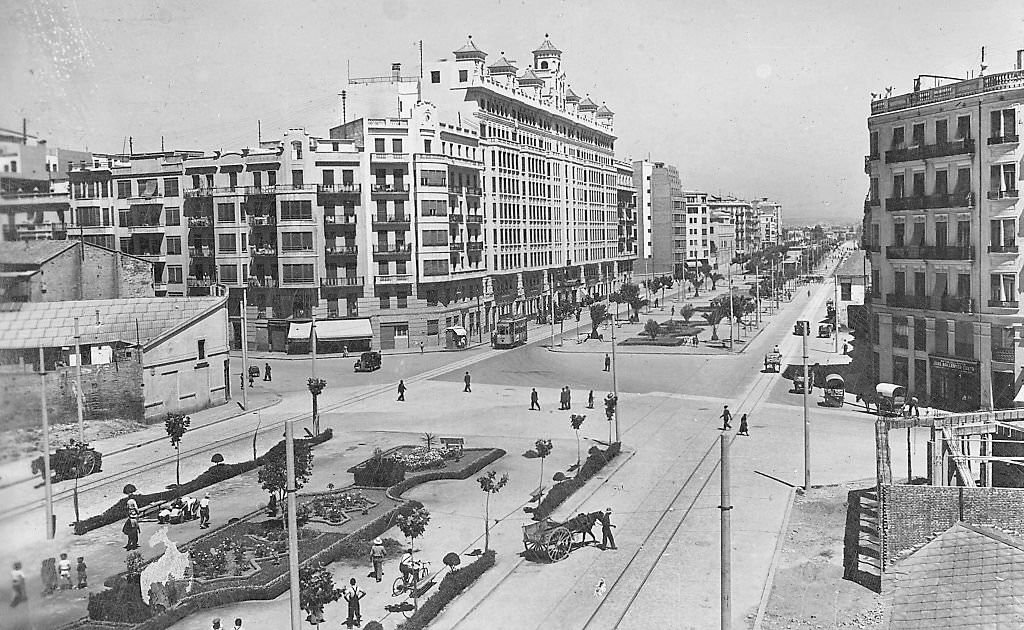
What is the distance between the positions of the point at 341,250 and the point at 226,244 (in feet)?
29.1

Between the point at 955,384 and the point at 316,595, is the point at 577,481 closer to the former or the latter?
the point at 316,595

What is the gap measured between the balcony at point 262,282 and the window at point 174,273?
764cm

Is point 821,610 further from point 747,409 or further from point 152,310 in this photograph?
point 152,310

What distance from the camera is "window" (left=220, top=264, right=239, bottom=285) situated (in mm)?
68562

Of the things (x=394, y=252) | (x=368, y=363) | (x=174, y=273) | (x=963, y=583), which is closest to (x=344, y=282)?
(x=394, y=252)

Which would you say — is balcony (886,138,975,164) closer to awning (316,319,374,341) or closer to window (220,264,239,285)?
awning (316,319,374,341)

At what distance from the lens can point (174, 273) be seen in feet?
236

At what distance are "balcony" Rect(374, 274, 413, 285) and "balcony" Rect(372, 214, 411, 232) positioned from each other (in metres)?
3.67

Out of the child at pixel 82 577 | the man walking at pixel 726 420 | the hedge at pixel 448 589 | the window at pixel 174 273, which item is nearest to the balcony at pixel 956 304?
the man walking at pixel 726 420

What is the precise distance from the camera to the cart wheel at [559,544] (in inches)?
880

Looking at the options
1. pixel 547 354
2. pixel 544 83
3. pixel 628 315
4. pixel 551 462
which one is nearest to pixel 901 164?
pixel 551 462

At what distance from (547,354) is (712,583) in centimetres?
4554

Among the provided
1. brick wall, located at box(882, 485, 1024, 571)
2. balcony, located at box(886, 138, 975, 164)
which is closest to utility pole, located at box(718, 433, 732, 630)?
brick wall, located at box(882, 485, 1024, 571)

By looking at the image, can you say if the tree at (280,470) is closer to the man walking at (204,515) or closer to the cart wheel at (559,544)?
the man walking at (204,515)
